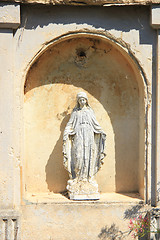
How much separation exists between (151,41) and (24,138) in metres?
2.49

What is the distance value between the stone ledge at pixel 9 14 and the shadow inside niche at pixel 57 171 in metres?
1.78

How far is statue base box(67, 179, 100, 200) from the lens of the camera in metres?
6.36

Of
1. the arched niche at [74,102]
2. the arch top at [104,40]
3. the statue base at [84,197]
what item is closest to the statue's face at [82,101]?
the arched niche at [74,102]

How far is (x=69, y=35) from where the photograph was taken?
6129 millimetres

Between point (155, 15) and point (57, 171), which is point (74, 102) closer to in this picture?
point (57, 171)

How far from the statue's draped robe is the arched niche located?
12.6 inches

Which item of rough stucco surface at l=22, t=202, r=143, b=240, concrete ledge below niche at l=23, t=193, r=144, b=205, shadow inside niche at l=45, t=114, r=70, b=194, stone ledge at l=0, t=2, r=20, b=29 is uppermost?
stone ledge at l=0, t=2, r=20, b=29

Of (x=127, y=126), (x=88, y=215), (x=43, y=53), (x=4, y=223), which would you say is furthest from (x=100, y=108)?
(x=4, y=223)

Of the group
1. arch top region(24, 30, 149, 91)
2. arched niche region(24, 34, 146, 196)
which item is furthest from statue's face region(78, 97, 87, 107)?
arch top region(24, 30, 149, 91)

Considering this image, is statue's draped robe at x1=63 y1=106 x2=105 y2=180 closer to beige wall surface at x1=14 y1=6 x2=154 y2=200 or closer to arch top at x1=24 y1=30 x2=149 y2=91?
beige wall surface at x1=14 y1=6 x2=154 y2=200

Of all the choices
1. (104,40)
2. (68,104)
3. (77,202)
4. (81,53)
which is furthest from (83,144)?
(104,40)

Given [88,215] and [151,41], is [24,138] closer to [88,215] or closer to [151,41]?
[88,215]

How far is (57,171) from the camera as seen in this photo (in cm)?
677

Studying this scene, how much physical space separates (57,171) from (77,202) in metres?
0.71
